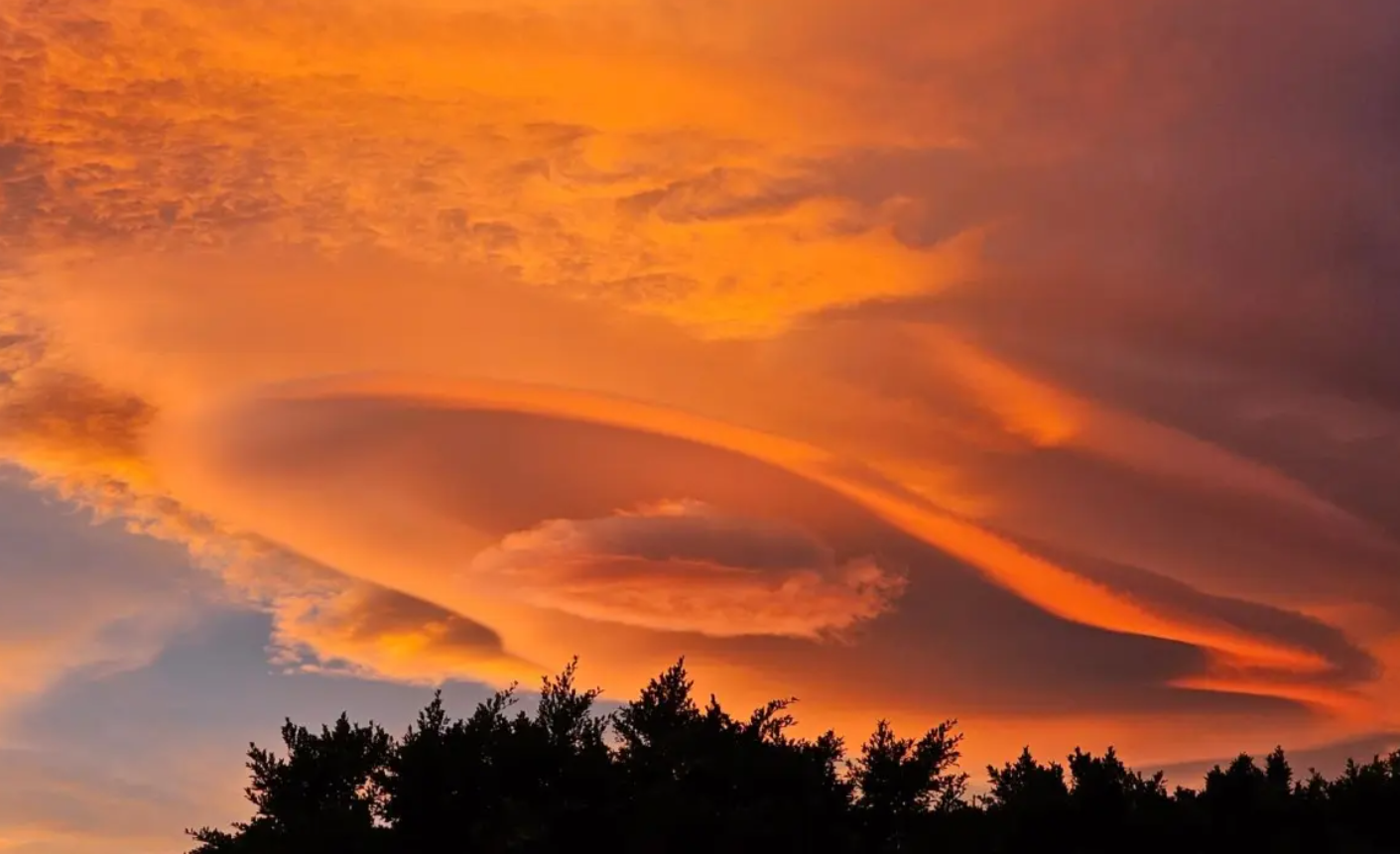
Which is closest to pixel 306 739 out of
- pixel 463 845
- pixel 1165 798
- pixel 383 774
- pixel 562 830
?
pixel 383 774

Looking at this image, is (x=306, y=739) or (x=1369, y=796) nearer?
(x=1369, y=796)

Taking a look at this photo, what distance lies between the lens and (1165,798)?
5416cm

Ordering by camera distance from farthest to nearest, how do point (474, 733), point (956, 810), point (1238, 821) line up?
point (474, 733) < point (956, 810) < point (1238, 821)

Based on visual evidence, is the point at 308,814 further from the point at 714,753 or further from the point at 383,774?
the point at 714,753

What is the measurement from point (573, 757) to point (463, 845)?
206 inches

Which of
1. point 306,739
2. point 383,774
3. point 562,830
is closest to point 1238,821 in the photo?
point 562,830

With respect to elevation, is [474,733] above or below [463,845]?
above

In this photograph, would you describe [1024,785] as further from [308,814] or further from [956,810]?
[308,814]

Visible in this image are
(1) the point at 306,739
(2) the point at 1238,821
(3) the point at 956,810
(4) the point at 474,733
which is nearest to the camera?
(2) the point at 1238,821

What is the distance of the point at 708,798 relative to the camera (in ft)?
191

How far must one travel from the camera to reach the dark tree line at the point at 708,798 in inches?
2083

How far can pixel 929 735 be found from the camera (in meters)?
61.2

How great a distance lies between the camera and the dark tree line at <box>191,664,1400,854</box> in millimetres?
52906

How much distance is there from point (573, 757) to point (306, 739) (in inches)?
550
